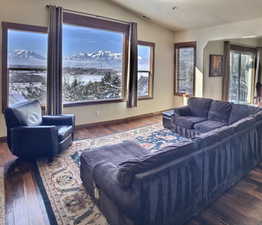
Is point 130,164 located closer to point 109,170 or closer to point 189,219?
point 109,170

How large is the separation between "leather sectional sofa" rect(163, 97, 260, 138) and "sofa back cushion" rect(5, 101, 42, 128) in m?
2.80

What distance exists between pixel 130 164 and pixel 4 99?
3.64m

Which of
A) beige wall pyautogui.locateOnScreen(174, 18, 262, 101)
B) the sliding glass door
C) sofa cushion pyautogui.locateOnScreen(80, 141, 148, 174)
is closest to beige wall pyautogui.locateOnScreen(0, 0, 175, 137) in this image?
beige wall pyautogui.locateOnScreen(174, 18, 262, 101)

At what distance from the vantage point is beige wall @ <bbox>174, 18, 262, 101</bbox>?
5488 mm

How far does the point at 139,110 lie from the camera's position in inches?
267

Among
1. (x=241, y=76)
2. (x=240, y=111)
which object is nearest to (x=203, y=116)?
(x=240, y=111)

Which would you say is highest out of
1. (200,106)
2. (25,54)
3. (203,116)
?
(25,54)

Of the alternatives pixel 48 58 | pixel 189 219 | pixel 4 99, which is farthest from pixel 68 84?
pixel 189 219

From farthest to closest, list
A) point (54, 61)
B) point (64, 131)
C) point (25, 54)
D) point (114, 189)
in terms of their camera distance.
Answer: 1. point (54, 61)
2. point (25, 54)
3. point (64, 131)
4. point (114, 189)

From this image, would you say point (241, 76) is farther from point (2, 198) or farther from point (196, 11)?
point (2, 198)

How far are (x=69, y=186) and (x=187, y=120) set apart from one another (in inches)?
111

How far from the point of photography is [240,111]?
437cm

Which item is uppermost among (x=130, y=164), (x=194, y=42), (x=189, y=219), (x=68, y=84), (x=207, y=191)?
(x=194, y=42)

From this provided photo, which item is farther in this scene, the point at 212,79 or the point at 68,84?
the point at 212,79
